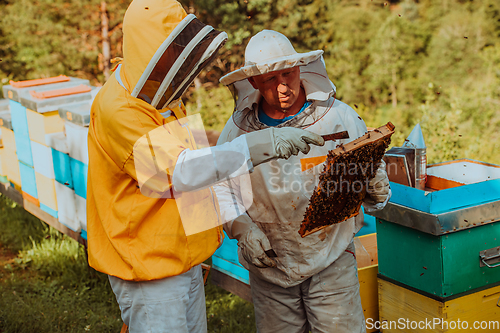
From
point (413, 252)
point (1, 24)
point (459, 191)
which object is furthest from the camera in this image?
point (1, 24)

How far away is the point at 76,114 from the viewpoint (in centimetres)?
404

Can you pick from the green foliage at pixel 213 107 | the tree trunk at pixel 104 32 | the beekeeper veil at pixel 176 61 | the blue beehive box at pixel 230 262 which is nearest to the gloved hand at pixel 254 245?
the beekeeper veil at pixel 176 61

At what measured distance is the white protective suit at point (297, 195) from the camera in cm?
221

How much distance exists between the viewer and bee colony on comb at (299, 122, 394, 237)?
194cm

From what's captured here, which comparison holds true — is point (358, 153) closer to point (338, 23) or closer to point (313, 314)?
point (313, 314)

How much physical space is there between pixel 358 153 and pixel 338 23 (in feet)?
93.5

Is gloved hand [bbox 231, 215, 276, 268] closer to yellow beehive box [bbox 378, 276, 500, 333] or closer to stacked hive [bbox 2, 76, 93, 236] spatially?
yellow beehive box [bbox 378, 276, 500, 333]

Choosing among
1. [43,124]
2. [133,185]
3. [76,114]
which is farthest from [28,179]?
[133,185]

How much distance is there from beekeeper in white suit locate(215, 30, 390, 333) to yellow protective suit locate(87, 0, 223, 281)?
0.33 metres

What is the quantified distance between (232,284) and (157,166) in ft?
7.29

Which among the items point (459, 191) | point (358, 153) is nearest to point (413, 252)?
point (459, 191)

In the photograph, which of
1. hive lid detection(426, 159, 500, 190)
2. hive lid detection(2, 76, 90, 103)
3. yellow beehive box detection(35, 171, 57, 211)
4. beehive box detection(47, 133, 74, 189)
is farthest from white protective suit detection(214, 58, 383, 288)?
hive lid detection(2, 76, 90, 103)

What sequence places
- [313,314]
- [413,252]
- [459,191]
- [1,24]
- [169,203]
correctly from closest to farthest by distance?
[169,203], [313,314], [459,191], [413,252], [1,24]

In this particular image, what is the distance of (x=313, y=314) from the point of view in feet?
7.49
